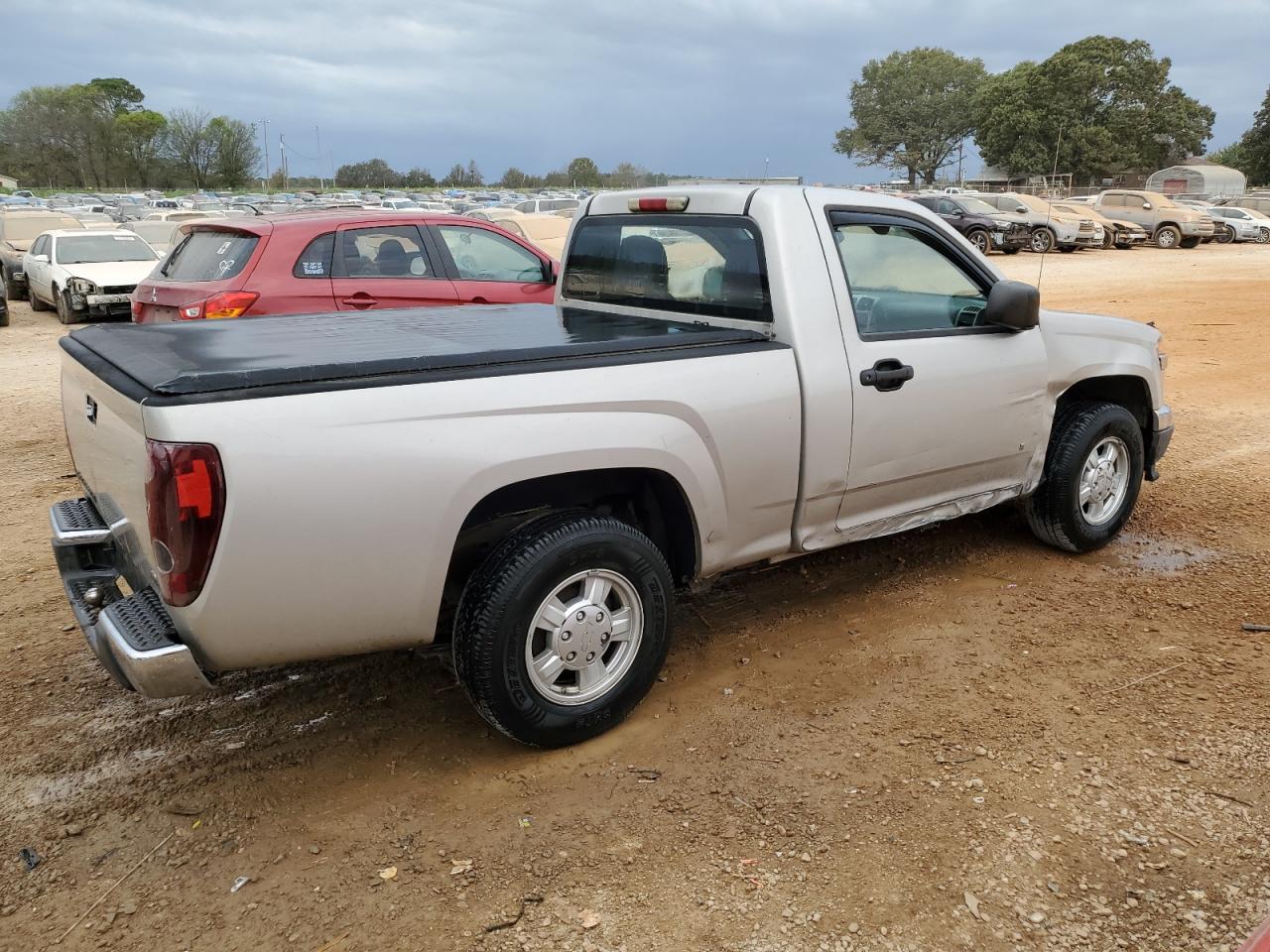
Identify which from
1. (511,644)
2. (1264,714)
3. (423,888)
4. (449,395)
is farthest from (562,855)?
(1264,714)

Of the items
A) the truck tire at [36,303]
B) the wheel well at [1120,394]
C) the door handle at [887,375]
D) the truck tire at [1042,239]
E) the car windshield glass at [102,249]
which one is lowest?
the truck tire at [36,303]

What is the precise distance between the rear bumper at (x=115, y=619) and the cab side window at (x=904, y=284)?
8.80ft

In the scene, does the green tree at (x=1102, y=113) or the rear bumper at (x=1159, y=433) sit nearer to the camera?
the rear bumper at (x=1159, y=433)

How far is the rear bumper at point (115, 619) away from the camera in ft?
8.74

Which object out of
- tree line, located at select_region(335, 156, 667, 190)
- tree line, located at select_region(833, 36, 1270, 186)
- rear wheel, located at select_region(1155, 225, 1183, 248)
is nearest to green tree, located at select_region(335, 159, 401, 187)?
tree line, located at select_region(335, 156, 667, 190)

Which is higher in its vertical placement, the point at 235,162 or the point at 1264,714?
the point at 235,162

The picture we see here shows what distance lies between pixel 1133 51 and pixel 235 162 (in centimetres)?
7404

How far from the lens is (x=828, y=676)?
386 centimetres

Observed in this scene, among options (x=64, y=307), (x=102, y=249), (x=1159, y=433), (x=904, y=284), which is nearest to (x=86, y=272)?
(x=64, y=307)

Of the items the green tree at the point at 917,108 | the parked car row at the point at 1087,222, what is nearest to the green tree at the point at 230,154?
the green tree at the point at 917,108

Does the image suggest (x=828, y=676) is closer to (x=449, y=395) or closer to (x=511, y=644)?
(x=511, y=644)

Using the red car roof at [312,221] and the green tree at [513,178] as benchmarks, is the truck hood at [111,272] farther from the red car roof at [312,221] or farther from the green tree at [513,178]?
the green tree at [513,178]

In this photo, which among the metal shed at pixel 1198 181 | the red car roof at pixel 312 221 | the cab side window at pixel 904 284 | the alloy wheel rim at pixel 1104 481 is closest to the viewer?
the cab side window at pixel 904 284

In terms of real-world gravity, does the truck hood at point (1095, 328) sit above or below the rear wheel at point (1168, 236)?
below
